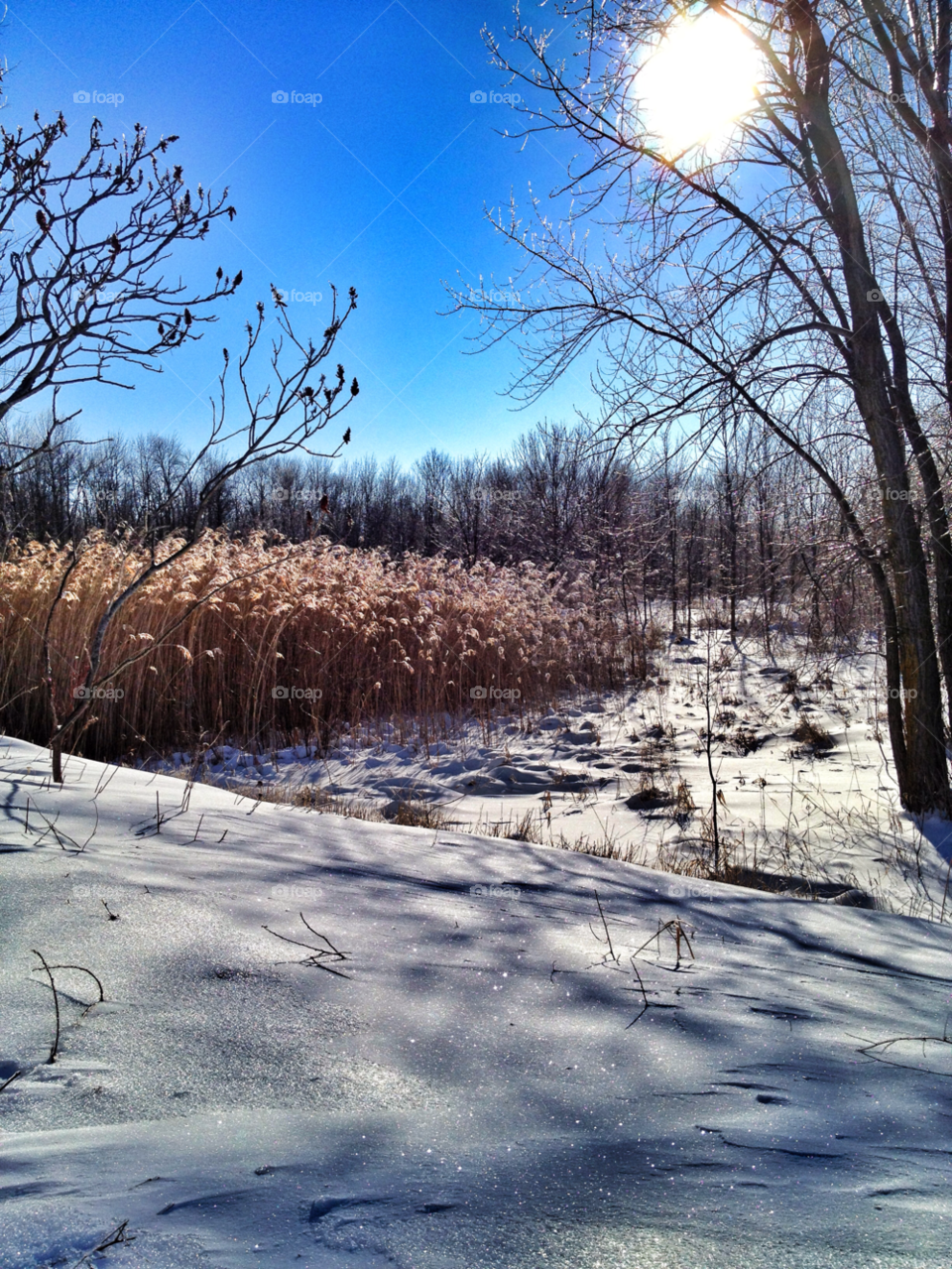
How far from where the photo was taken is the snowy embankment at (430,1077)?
2.93 feet

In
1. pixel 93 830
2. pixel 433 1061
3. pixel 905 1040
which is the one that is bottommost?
pixel 905 1040

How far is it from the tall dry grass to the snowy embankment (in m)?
4.66

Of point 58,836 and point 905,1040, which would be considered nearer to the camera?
point 905,1040

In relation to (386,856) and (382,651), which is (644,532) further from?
(386,856)

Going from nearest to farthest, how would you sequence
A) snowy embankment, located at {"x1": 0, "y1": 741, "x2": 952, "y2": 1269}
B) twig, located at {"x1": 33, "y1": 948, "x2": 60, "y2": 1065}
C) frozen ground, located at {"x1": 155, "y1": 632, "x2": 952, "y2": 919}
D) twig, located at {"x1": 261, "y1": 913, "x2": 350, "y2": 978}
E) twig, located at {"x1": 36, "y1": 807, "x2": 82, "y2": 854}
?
snowy embankment, located at {"x1": 0, "y1": 741, "x2": 952, "y2": 1269} → twig, located at {"x1": 33, "y1": 948, "x2": 60, "y2": 1065} → twig, located at {"x1": 261, "y1": 913, "x2": 350, "y2": 978} → twig, located at {"x1": 36, "y1": 807, "x2": 82, "y2": 854} → frozen ground, located at {"x1": 155, "y1": 632, "x2": 952, "y2": 919}

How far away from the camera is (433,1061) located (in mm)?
1329

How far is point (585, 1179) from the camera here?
1.01 meters

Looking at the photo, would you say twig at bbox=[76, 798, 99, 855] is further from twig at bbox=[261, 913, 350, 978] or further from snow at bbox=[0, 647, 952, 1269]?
twig at bbox=[261, 913, 350, 978]

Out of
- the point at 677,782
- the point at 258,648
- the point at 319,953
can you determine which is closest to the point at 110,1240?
the point at 319,953

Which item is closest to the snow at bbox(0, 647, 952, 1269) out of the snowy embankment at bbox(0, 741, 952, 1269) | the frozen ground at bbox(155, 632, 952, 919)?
the snowy embankment at bbox(0, 741, 952, 1269)

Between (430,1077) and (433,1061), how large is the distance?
5 centimetres

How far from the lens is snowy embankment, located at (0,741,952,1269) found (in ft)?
2.93

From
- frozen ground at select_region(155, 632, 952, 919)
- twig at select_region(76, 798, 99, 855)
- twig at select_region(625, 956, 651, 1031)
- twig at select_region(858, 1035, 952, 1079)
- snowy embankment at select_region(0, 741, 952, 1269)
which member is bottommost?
frozen ground at select_region(155, 632, 952, 919)

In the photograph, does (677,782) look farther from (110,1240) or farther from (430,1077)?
(110,1240)
